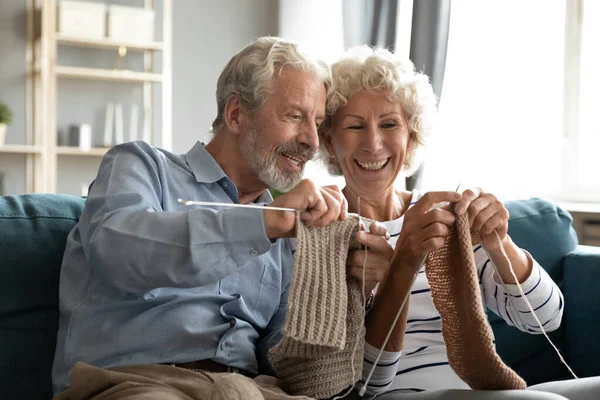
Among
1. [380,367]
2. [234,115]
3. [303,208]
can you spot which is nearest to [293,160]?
[234,115]

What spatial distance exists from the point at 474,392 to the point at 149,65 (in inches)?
134

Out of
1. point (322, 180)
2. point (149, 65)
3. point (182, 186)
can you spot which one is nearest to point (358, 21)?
point (322, 180)

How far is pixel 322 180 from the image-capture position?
436 centimetres

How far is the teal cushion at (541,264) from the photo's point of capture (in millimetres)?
2174

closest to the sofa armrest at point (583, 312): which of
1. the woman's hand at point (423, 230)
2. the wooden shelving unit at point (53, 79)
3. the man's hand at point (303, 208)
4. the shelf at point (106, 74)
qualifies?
the woman's hand at point (423, 230)

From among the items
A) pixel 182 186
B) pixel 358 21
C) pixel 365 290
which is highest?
pixel 358 21

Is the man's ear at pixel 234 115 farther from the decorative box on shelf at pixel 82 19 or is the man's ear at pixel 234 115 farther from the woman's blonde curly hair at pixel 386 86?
the decorative box on shelf at pixel 82 19

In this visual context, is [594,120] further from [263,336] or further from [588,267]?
[263,336]

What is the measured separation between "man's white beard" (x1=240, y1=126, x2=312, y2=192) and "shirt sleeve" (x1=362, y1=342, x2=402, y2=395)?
16.3 inches

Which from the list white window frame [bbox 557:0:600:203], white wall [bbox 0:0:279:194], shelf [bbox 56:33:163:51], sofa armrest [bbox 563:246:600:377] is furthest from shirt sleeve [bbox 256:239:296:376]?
white wall [bbox 0:0:279:194]

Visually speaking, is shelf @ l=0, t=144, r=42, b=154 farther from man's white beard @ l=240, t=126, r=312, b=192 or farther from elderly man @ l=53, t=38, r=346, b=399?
man's white beard @ l=240, t=126, r=312, b=192

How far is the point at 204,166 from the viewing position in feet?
5.59

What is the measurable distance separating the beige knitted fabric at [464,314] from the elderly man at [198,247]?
0.24 metres

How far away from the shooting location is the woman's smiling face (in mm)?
1849
